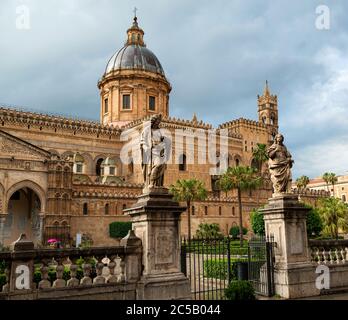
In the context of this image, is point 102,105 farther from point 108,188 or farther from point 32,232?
point 32,232

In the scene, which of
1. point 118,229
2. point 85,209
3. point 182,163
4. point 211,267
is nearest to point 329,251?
point 211,267

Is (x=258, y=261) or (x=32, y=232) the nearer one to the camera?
(x=258, y=261)

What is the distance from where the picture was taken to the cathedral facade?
34.4m

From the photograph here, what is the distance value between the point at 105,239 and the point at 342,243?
90.6ft

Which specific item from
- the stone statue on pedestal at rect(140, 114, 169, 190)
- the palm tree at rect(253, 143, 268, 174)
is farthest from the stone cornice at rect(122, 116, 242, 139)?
the stone statue on pedestal at rect(140, 114, 169, 190)

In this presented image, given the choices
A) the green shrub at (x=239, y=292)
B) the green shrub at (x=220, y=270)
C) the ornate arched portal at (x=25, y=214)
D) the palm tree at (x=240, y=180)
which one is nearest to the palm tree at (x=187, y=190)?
the palm tree at (x=240, y=180)

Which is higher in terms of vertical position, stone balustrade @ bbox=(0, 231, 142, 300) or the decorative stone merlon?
the decorative stone merlon

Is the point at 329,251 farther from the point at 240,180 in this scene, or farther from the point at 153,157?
the point at 240,180

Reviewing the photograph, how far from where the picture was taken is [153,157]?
9234 mm

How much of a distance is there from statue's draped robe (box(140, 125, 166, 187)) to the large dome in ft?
150

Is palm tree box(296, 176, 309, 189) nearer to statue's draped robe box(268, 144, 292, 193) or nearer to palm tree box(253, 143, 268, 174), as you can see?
palm tree box(253, 143, 268, 174)

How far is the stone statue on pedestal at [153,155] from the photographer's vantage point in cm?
912
